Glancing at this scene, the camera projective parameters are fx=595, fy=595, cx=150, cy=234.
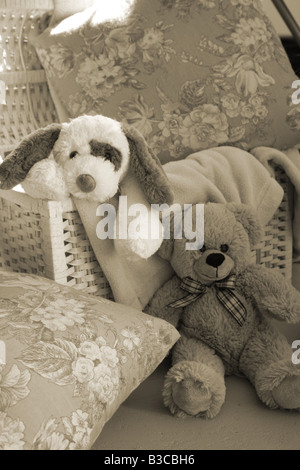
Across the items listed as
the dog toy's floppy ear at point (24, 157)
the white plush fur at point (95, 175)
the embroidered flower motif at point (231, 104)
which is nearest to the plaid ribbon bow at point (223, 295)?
the white plush fur at point (95, 175)

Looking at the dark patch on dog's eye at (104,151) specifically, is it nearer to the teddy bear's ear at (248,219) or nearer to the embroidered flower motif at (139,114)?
the teddy bear's ear at (248,219)

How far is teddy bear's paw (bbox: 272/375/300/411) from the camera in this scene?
939 millimetres

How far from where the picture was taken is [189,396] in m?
0.94

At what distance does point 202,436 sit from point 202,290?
26cm

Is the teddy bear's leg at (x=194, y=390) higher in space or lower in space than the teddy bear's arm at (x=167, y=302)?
lower

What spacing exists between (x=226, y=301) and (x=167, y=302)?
113 millimetres

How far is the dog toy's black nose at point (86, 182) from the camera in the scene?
3.21 ft

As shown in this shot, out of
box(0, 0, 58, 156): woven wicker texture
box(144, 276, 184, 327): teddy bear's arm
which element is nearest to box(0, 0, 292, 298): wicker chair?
box(0, 0, 58, 156): woven wicker texture

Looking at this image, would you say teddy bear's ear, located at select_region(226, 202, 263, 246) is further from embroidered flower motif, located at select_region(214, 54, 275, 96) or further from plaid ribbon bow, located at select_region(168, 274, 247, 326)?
embroidered flower motif, located at select_region(214, 54, 275, 96)

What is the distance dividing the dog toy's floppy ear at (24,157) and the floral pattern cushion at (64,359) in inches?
Answer: 6.7

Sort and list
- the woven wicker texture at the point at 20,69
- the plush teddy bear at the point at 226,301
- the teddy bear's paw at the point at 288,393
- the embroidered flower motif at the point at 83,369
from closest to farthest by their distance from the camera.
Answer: the embroidered flower motif at the point at 83,369 < the teddy bear's paw at the point at 288,393 < the plush teddy bear at the point at 226,301 < the woven wicker texture at the point at 20,69

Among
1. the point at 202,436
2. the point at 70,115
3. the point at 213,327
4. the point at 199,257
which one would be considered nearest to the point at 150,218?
the point at 199,257

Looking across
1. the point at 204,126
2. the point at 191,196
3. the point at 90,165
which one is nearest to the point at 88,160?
the point at 90,165
